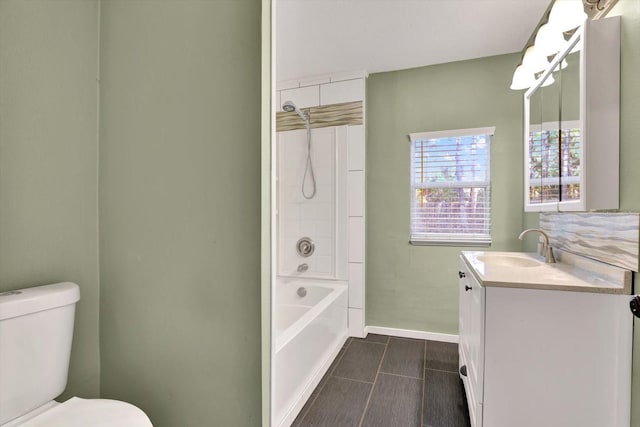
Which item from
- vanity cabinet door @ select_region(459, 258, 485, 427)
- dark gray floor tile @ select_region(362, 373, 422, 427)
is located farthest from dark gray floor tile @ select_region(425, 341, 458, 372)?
vanity cabinet door @ select_region(459, 258, 485, 427)

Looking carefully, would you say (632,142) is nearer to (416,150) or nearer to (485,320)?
(485,320)

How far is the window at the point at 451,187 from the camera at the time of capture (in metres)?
2.53

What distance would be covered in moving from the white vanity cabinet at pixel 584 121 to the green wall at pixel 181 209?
1356 millimetres

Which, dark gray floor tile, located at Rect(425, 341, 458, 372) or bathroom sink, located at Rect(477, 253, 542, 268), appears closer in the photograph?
bathroom sink, located at Rect(477, 253, 542, 268)

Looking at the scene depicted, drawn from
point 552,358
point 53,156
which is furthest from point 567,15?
point 53,156

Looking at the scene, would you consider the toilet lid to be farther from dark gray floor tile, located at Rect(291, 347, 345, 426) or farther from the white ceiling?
the white ceiling

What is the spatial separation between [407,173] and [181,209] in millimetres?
2071

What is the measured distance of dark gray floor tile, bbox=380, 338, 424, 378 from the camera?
212cm

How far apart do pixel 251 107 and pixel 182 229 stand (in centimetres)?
54

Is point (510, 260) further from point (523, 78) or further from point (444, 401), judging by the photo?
point (523, 78)

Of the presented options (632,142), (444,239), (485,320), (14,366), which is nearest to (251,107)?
(14,366)

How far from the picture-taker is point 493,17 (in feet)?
6.51

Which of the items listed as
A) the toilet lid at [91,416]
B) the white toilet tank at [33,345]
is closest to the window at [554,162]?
the toilet lid at [91,416]

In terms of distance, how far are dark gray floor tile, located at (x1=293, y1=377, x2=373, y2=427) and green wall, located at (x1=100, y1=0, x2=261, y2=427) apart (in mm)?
718
